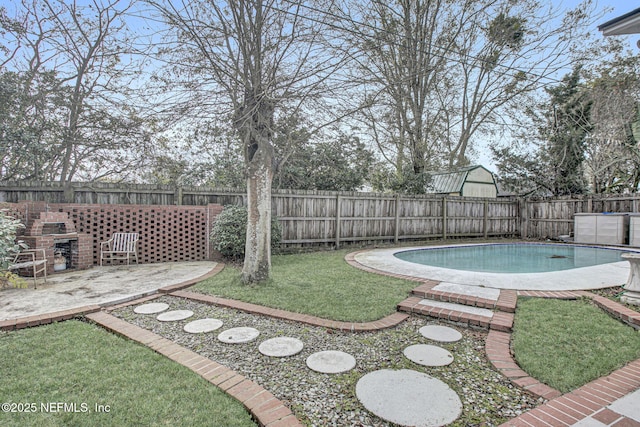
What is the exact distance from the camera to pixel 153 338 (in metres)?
3.15

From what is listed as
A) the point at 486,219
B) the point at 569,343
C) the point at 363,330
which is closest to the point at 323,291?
the point at 363,330

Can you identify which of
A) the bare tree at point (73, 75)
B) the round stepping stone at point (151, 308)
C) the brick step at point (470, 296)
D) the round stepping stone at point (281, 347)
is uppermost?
the bare tree at point (73, 75)

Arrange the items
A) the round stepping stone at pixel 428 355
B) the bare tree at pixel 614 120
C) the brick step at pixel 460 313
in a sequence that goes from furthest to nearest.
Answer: the bare tree at pixel 614 120 → the brick step at pixel 460 313 → the round stepping stone at pixel 428 355

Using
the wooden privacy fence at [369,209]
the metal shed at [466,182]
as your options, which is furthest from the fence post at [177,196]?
the metal shed at [466,182]

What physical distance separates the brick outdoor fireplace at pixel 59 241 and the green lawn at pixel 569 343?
7427 mm

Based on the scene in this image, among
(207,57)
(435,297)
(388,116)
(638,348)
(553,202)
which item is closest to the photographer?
(638,348)

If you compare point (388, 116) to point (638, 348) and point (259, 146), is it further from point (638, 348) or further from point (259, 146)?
point (638, 348)

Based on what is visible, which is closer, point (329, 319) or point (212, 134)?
point (329, 319)

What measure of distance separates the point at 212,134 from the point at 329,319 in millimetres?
4312

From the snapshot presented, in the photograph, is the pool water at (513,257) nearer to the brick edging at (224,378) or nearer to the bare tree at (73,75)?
the brick edging at (224,378)

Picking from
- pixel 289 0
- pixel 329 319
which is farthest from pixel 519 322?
pixel 289 0

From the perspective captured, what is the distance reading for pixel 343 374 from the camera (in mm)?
2541

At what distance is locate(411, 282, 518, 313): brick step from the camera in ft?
13.3

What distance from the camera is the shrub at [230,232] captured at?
293 inches
